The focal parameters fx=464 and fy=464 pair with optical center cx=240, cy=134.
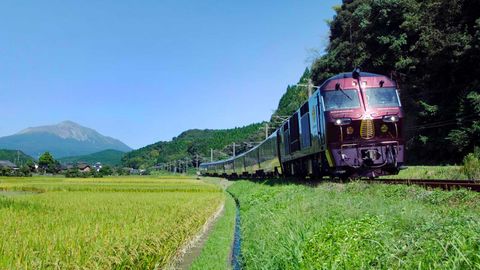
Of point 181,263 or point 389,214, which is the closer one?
point 389,214

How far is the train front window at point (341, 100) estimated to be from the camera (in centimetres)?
1398

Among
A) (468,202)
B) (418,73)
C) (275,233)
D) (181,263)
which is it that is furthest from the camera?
(418,73)

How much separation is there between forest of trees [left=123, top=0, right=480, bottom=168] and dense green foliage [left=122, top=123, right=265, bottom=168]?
47.9 meters

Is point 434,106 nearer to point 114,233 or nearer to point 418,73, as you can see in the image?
point 418,73

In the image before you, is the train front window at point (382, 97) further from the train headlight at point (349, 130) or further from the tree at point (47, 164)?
the tree at point (47, 164)

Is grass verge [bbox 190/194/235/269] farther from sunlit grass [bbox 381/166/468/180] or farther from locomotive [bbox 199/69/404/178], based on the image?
sunlit grass [bbox 381/166/468/180]

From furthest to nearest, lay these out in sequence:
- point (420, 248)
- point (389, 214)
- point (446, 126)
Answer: point (446, 126) → point (389, 214) → point (420, 248)

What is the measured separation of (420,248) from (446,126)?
24993 millimetres

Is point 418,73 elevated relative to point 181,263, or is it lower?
elevated

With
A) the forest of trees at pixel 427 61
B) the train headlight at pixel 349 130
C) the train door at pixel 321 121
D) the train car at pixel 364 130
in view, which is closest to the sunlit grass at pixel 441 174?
the train car at pixel 364 130

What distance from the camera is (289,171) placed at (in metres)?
24.3

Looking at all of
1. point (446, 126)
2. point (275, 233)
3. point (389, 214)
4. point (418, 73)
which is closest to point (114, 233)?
point (275, 233)

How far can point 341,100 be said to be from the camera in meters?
14.1

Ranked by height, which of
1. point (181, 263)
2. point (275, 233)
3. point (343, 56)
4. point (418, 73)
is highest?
point (343, 56)
